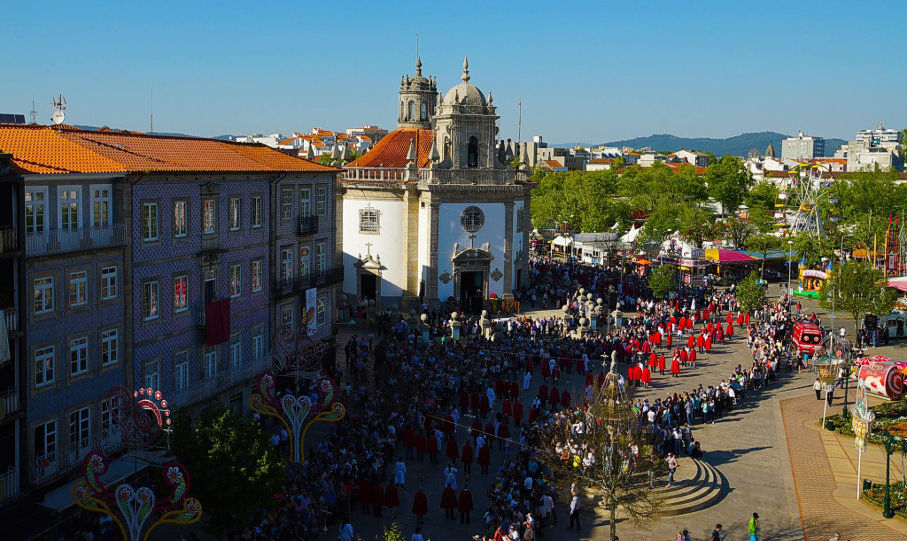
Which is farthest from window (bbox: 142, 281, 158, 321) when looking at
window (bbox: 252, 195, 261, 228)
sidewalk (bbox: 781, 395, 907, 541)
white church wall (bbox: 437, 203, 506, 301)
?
white church wall (bbox: 437, 203, 506, 301)

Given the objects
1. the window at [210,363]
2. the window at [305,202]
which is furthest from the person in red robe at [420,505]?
the window at [305,202]

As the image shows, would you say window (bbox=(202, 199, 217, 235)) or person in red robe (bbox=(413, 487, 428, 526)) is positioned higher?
window (bbox=(202, 199, 217, 235))

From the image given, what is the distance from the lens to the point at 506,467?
26.2 m

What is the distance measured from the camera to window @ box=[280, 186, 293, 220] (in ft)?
109

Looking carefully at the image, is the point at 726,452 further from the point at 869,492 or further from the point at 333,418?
the point at 333,418

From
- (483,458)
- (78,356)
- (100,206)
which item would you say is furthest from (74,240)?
(483,458)

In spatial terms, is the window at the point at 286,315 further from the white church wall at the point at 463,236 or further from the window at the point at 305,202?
the white church wall at the point at 463,236

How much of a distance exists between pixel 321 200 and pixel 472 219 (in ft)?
58.7

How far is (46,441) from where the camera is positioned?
72.1 ft

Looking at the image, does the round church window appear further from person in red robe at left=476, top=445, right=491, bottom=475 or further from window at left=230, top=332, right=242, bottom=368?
person in red robe at left=476, top=445, right=491, bottom=475

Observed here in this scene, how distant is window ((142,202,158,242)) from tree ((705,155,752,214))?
3603 inches

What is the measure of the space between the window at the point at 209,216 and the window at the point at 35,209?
688cm

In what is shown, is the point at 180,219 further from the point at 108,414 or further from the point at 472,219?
the point at 472,219

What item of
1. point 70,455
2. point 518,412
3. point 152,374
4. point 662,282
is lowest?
point 518,412
